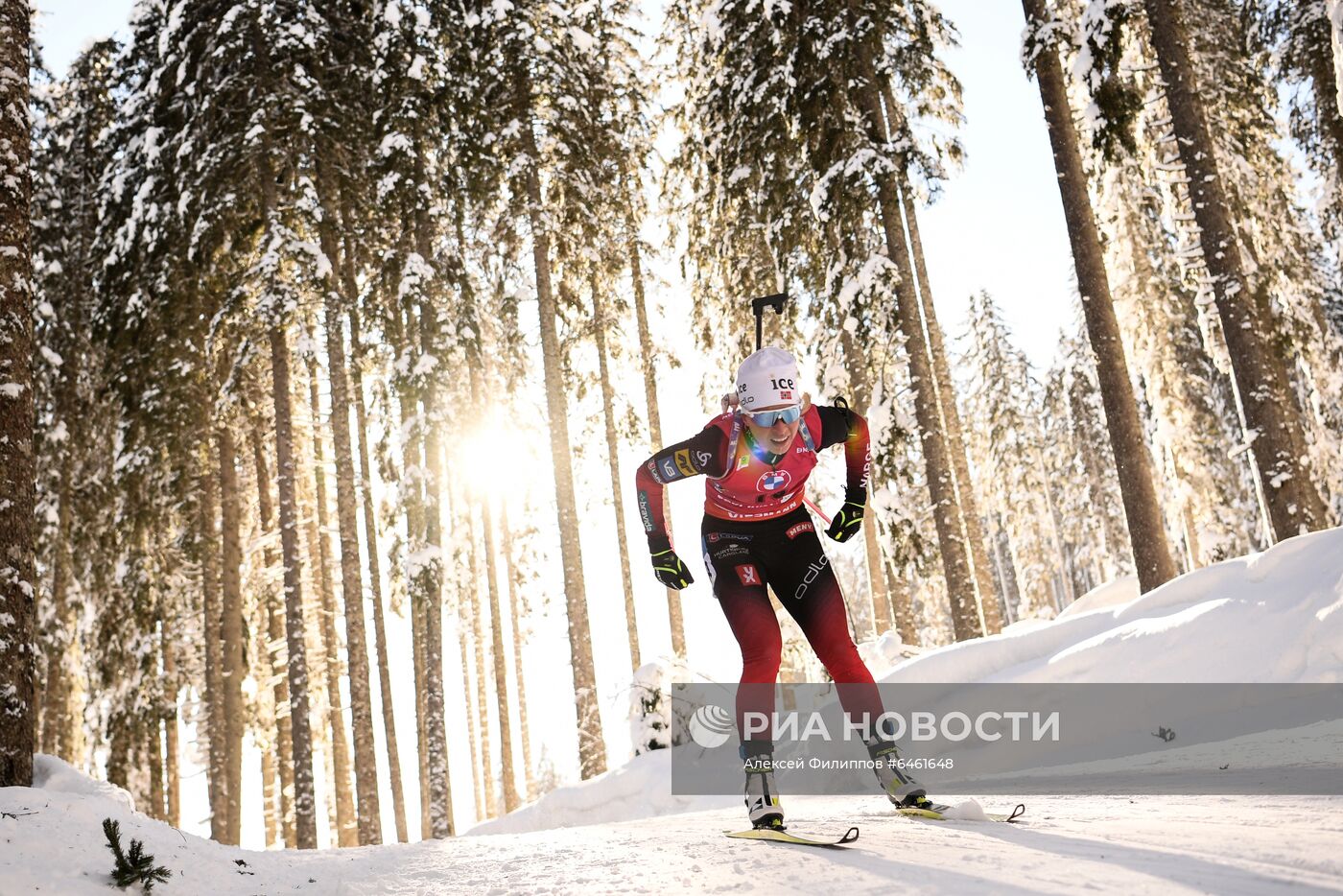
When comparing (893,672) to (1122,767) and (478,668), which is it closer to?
(1122,767)

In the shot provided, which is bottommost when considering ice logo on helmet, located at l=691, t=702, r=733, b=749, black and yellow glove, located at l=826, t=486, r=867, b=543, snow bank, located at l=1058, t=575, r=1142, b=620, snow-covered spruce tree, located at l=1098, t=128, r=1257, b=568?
ice logo on helmet, located at l=691, t=702, r=733, b=749

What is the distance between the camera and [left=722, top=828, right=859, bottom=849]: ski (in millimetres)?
3965

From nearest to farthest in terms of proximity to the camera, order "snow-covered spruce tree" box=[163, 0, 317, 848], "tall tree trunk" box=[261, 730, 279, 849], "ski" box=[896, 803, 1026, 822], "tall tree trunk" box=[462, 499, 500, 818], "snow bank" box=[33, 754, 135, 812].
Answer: "ski" box=[896, 803, 1026, 822] < "snow bank" box=[33, 754, 135, 812] < "snow-covered spruce tree" box=[163, 0, 317, 848] < "tall tree trunk" box=[261, 730, 279, 849] < "tall tree trunk" box=[462, 499, 500, 818]

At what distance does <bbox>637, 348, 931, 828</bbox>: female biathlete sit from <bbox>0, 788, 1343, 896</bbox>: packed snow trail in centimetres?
63

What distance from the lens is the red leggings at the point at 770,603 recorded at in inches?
189

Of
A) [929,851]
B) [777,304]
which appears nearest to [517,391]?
[777,304]

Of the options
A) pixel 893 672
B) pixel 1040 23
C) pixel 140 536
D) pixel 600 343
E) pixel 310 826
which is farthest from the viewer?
pixel 600 343

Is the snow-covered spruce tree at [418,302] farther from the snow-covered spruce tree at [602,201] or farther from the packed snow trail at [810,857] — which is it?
the packed snow trail at [810,857]

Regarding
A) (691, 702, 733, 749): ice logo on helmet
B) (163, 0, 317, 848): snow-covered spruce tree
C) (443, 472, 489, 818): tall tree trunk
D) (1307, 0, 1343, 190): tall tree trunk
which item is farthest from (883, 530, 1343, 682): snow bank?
(443, 472, 489, 818): tall tree trunk

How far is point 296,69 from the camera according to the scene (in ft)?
49.5

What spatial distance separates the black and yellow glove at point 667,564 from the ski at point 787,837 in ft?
4.32

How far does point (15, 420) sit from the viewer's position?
568cm

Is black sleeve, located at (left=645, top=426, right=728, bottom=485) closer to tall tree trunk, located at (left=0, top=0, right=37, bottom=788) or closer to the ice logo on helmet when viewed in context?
tall tree trunk, located at (left=0, top=0, right=37, bottom=788)

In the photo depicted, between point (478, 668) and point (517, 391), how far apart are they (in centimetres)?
1116
